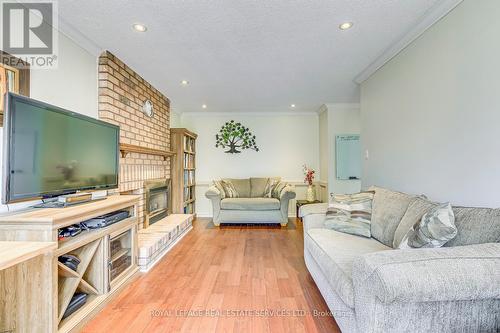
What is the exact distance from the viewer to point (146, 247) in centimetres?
248

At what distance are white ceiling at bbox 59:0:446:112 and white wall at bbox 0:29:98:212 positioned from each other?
20 cm

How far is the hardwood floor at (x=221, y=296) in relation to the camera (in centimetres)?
163

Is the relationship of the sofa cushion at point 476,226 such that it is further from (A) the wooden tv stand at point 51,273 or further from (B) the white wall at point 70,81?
(B) the white wall at point 70,81

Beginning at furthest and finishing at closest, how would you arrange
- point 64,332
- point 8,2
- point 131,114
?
point 131,114 < point 8,2 < point 64,332

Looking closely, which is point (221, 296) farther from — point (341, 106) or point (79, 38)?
point (341, 106)

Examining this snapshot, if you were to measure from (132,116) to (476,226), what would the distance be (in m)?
3.35

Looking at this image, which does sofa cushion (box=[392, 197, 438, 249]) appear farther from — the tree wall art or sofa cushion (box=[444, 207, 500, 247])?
the tree wall art

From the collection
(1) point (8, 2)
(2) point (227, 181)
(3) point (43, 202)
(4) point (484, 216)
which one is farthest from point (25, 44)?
(2) point (227, 181)

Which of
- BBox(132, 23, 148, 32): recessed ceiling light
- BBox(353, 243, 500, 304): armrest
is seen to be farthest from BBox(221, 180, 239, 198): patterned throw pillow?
BBox(353, 243, 500, 304): armrest

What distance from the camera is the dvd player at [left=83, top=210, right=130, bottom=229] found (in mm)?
1821

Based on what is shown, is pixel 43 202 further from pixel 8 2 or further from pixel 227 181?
pixel 227 181

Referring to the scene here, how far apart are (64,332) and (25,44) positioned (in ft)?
6.53

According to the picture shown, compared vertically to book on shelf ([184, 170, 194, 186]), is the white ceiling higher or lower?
higher

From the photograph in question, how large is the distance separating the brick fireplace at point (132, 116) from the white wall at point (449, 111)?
301 centimetres
